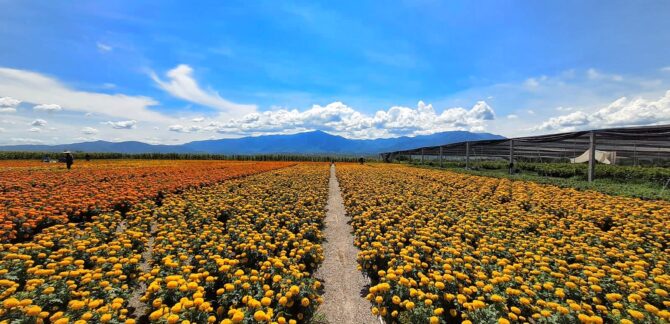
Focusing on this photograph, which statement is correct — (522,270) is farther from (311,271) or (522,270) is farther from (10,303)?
(10,303)

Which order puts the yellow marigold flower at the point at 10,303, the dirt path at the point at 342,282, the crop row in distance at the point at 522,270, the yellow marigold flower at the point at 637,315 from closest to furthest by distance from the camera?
the yellow marigold flower at the point at 10,303 < the yellow marigold flower at the point at 637,315 < the crop row in distance at the point at 522,270 < the dirt path at the point at 342,282

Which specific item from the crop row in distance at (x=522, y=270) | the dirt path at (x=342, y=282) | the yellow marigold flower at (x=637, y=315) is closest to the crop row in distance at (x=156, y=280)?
the dirt path at (x=342, y=282)

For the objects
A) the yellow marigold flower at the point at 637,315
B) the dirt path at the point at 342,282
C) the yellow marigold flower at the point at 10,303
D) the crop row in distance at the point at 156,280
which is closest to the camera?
the yellow marigold flower at the point at 10,303

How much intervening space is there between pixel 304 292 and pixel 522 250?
→ 356 centimetres

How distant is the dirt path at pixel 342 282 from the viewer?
12.5ft

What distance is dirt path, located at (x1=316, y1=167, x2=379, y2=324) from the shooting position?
3811 mm

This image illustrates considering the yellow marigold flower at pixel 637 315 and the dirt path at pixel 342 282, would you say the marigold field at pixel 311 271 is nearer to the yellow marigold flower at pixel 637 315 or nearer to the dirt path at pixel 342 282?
the yellow marigold flower at pixel 637 315

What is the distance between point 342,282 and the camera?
479 centimetres

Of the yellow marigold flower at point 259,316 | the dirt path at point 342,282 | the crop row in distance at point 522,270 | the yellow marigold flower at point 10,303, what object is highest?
the yellow marigold flower at point 10,303

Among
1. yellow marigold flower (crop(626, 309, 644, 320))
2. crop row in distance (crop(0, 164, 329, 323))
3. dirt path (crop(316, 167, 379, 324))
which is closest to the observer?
yellow marigold flower (crop(626, 309, 644, 320))

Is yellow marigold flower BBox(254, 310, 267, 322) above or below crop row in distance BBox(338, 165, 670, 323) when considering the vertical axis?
above

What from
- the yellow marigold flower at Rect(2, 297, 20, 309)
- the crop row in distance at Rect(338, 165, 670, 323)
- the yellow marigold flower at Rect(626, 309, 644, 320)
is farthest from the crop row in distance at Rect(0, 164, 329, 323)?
the yellow marigold flower at Rect(626, 309, 644, 320)

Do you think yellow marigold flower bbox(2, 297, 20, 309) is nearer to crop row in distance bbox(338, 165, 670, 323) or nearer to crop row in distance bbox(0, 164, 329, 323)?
crop row in distance bbox(0, 164, 329, 323)

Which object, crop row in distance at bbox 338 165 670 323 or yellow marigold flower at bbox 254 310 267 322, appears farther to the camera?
crop row in distance at bbox 338 165 670 323
